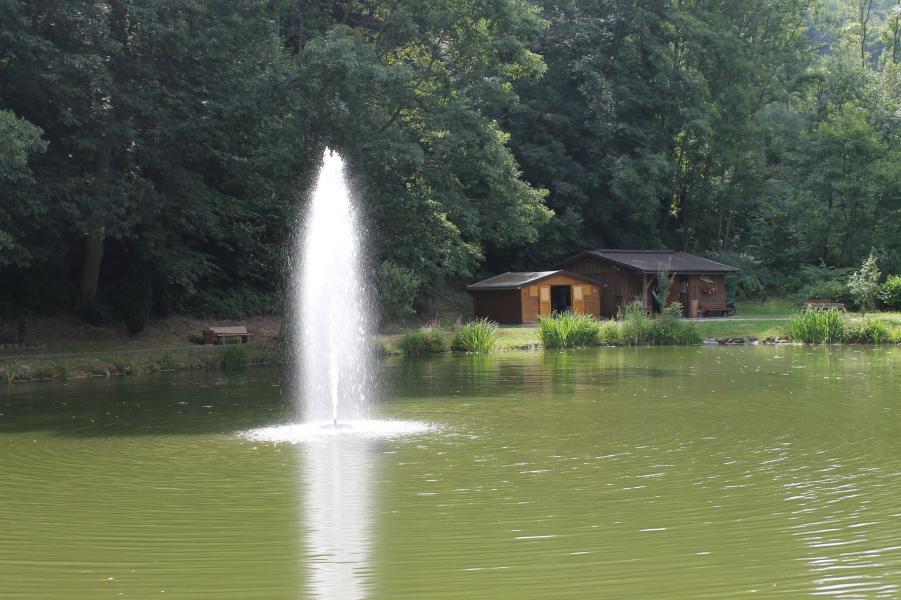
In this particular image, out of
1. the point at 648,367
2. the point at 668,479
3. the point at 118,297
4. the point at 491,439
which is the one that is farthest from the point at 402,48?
the point at 668,479

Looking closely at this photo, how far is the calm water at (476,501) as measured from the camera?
7.05m

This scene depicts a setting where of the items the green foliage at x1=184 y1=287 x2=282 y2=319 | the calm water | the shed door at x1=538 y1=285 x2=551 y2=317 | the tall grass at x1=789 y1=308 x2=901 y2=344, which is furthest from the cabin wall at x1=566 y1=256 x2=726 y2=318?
the calm water

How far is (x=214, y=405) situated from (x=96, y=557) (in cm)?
1108

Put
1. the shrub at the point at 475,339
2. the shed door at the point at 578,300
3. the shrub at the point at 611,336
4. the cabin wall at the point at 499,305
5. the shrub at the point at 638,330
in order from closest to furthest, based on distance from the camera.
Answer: the shrub at the point at 475,339
the shrub at the point at 638,330
the shrub at the point at 611,336
the cabin wall at the point at 499,305
the shed door at the point at 578,300

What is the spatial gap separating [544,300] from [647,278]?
5446 millimetres

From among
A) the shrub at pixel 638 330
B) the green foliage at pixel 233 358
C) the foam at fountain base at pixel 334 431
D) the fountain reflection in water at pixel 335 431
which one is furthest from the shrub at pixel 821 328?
the foam at fountain base at pixel 334 431

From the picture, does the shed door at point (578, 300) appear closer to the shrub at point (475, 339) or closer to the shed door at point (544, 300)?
the shed door at point (544, 300)

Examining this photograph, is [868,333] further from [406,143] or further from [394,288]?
[406,143]

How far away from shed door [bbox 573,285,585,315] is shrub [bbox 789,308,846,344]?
42.0 ft

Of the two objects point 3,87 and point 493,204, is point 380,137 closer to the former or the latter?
point 493,204

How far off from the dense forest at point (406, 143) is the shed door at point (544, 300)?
4.15 meters

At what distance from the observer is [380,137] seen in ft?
112

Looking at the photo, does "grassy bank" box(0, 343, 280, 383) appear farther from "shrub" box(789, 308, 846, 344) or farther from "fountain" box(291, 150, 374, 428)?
"shrub" box(789, 308, 846, 344)

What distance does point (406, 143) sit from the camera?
34.0 m
